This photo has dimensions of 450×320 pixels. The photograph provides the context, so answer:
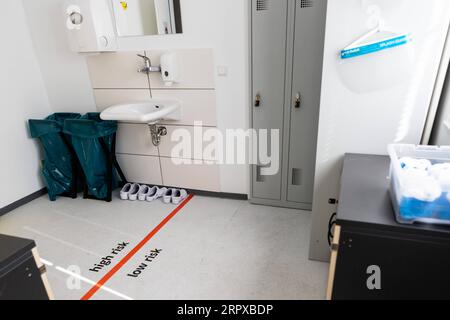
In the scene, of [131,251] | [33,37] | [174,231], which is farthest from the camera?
[33,37]

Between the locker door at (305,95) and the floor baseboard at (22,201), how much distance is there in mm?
2790

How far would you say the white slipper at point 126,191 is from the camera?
10.4 ft

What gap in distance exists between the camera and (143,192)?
3234 mm

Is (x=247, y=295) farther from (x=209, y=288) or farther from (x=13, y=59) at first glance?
(x=13, y=59)

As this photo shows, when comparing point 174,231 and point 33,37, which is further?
A: point 33,37

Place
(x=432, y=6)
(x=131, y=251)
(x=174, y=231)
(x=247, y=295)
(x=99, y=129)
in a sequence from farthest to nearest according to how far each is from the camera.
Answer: (x=99, y=129)
(x=174, y=231)
(x=131, y=251)
(x=247, y=295)
(x=432, y=6)

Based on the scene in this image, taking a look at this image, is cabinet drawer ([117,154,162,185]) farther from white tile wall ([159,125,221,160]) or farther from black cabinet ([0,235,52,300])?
black cabinet ([0,235,52,300])

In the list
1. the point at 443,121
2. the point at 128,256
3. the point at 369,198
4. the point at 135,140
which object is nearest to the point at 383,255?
the point at 369,198

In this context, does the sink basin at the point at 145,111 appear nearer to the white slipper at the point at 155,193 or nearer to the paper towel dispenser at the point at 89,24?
the paper towel dispenser at the point at 89,24

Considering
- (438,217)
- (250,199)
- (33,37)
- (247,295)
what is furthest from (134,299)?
(33,37)

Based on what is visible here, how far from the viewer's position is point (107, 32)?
9.12 feet

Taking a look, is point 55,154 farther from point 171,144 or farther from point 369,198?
point 369,198

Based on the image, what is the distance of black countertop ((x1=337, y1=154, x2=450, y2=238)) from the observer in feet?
3.60

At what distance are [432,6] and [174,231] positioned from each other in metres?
2.35
